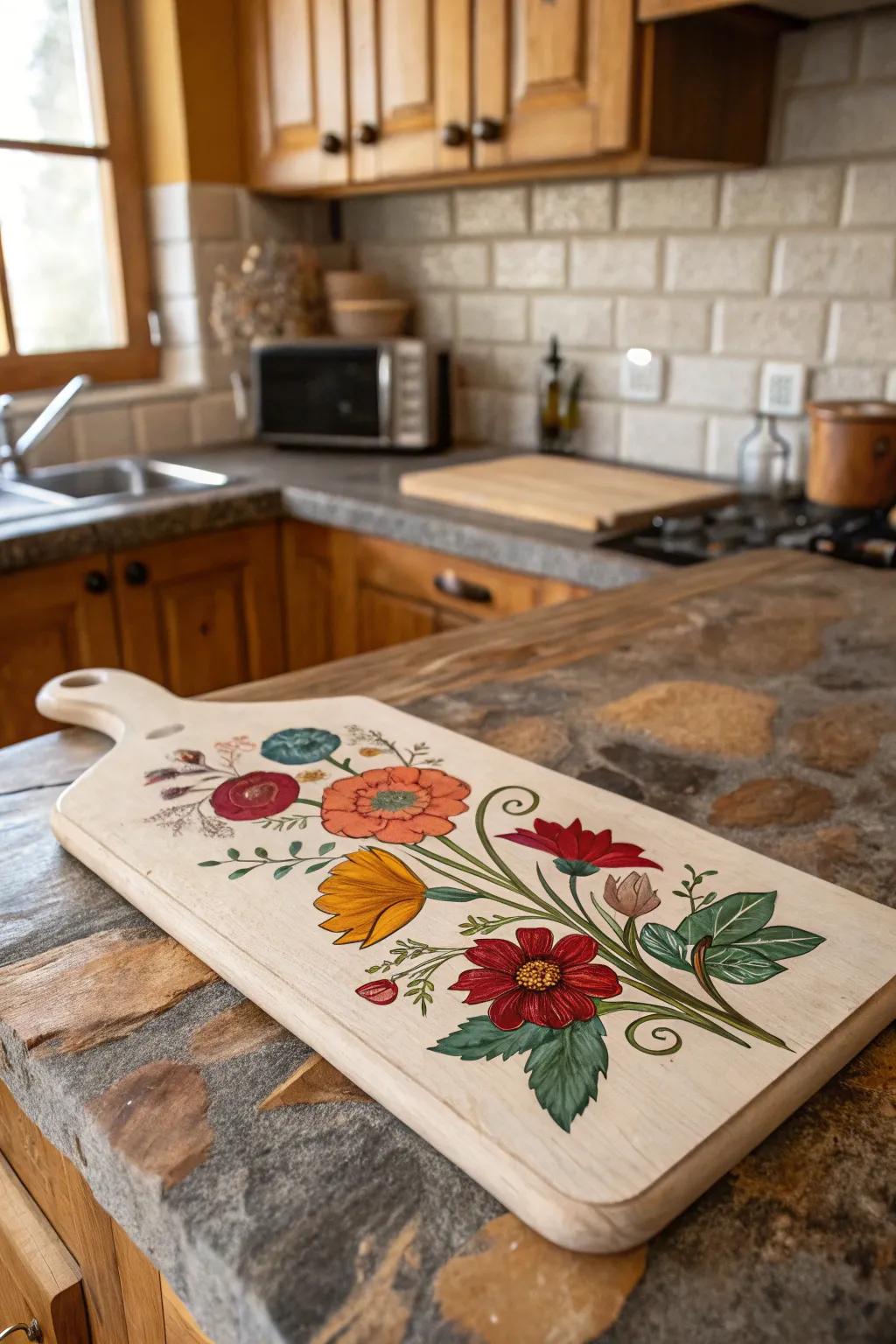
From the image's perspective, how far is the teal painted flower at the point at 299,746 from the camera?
81 centimetres

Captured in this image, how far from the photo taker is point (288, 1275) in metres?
0.41

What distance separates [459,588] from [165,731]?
1.05m

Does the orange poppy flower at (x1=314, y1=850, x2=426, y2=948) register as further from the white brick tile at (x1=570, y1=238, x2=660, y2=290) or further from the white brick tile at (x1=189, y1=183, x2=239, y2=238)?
the white brick tile at (x1=189, y1=183, x2=239, y2=238)

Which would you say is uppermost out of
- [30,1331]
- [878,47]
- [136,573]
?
[878,47]

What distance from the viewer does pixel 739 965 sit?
22.0 inches

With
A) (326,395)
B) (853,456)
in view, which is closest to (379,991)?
(853,456)

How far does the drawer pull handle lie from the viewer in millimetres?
1820

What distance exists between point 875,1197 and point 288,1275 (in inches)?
9.3

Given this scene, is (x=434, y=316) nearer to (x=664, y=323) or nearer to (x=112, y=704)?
(x=664, y=323)

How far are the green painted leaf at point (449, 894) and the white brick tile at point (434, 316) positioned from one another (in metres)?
2.16

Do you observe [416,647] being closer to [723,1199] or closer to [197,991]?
[197,991]

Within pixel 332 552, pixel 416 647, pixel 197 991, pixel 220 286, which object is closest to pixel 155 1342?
pixel 197 991

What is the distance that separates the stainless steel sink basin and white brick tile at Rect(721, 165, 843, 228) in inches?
43.4

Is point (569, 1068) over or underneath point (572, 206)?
underneath
